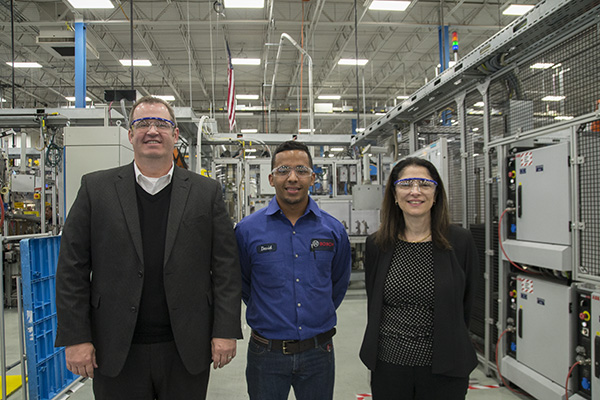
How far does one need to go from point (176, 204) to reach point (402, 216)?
3.32 ft

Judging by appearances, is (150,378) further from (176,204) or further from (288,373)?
(176,204)

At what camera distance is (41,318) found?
2785mm

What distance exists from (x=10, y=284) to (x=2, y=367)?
428 cm

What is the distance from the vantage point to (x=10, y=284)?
5.91 m

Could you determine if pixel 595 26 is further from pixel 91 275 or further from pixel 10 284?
pixel 10 284

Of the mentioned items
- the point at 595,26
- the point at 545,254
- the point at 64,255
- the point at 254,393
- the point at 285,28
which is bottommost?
the point at 254,393

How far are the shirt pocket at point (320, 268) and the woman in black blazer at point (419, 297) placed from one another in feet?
0.67

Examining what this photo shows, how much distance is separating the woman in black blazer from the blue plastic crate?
2432 millimetres

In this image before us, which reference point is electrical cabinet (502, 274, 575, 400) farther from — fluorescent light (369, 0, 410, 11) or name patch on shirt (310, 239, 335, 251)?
fluorescent light (369, 0, 410, 11)

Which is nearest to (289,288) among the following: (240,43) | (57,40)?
(57,40)

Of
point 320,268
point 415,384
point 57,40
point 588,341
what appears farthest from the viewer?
point 57,40

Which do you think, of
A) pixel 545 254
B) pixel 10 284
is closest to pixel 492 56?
pixel 545 254

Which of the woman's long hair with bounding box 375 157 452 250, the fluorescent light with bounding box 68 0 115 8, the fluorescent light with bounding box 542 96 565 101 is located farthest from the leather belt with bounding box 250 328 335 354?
the fluorescent light with bounding box 68 0 115 8

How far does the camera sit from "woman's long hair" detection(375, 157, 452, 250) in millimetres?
1641
